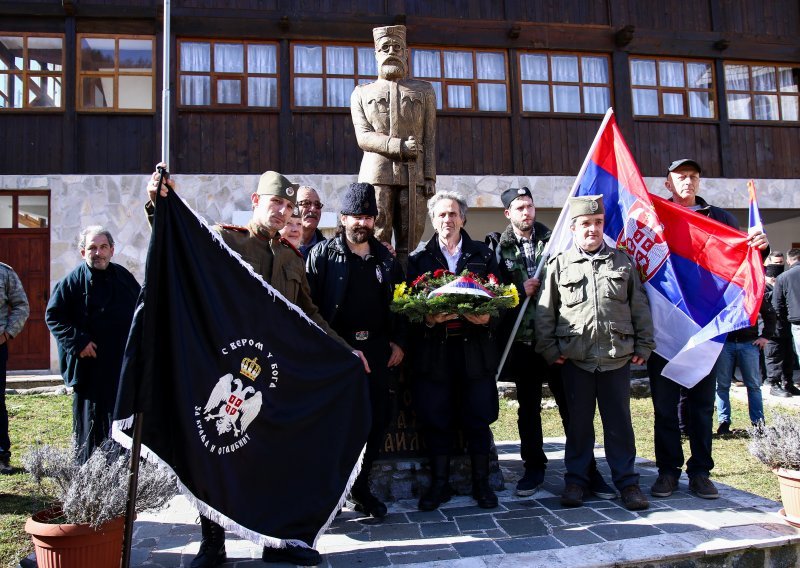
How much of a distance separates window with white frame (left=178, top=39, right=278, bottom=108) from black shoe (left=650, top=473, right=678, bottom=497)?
9.65 meters

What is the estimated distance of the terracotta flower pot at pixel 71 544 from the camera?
9.90 ft

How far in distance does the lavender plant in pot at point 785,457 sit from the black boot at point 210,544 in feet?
10.6

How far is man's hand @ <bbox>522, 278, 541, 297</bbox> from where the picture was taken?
4703mm

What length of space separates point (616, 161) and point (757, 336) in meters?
3.47

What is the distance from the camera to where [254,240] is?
387cm

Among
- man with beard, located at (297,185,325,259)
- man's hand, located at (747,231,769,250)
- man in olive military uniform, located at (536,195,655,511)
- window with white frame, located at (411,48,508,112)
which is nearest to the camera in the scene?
man in olive military uniform, located at (536,195,655,511)

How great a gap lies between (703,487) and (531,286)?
1.80 meters

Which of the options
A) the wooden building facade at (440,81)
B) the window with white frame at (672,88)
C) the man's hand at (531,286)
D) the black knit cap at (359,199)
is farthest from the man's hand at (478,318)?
the window with white frame at (672,88)

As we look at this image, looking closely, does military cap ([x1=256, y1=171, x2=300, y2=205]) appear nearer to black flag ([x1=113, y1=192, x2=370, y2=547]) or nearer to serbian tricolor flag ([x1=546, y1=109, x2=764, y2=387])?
black flag ([x1=113, y1=192, x2=370, y2=547])

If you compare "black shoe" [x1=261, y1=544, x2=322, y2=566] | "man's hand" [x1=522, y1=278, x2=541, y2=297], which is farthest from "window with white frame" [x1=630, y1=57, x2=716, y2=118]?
"black shoe" [x1=261, y1=544, x2=322, y2=566]

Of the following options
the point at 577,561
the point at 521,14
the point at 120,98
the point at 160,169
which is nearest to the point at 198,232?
the point at 160,169

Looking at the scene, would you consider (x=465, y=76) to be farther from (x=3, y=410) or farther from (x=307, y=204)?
(x=3, y=410)

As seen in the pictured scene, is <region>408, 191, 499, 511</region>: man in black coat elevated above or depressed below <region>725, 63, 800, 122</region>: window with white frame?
below

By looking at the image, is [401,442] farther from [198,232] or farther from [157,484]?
[198,232]
